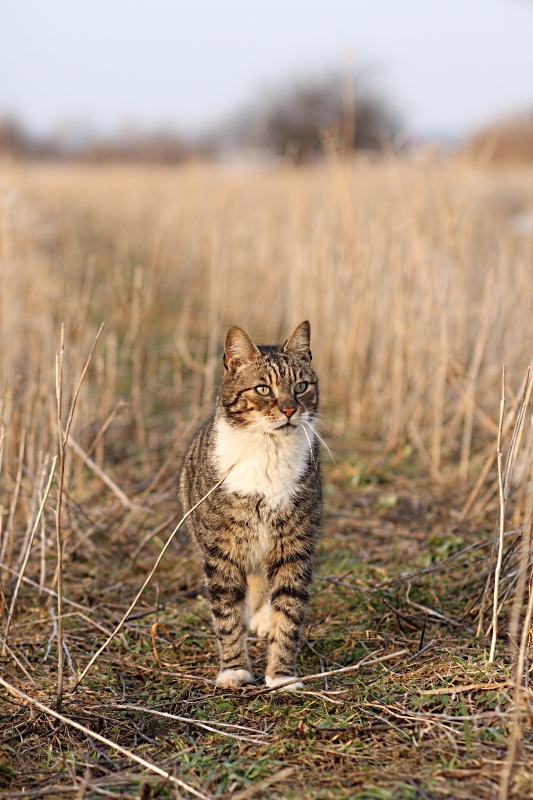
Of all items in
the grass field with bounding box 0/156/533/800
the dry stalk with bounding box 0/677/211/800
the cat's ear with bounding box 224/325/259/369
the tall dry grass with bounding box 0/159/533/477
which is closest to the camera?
the dry stalk with bounding box 0/677/211/800

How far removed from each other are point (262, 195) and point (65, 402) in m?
5.99

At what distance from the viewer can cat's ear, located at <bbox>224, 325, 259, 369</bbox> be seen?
8.37 ft

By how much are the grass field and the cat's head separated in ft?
1.06

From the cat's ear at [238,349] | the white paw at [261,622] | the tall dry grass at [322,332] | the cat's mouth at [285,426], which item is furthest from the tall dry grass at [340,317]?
the white paw at [261,622]

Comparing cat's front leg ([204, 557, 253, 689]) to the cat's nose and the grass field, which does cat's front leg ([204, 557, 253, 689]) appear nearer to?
the grass field

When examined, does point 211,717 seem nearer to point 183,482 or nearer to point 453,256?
point 183,482

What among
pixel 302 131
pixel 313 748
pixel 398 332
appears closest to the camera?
pixel 313 748

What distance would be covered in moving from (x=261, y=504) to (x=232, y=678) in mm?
524

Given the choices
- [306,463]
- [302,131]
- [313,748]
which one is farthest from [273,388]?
[302,131]

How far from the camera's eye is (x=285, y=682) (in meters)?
2.26

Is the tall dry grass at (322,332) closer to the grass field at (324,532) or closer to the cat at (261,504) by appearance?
the grass field at (324,532)

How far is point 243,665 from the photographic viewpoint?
2.47 m

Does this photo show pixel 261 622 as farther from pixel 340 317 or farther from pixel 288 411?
pixel 340 317

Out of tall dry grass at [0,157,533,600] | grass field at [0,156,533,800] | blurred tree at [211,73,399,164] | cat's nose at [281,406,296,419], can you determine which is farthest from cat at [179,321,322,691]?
blurred tree at [211,73,399,164]
